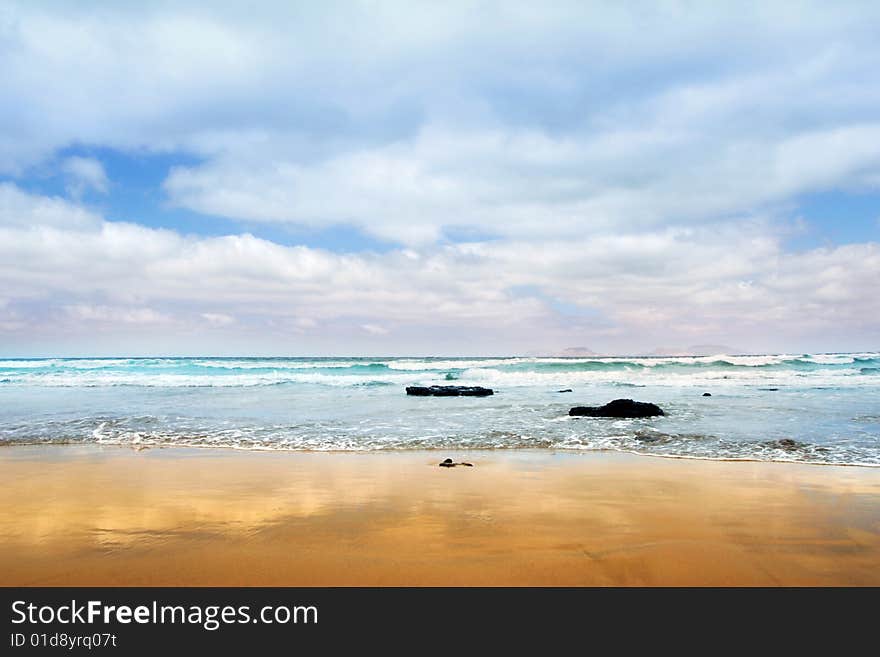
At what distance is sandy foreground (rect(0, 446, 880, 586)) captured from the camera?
3596 millimetres

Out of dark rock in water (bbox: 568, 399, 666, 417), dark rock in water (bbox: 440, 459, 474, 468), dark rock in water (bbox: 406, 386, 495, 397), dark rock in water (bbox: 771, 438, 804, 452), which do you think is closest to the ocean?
dark rock in water (bbox: 771, 438, 804, 452)

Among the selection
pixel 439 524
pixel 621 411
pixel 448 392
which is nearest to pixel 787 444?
pixel 621 411

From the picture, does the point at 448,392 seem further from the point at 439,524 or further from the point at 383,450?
the point at 439,524

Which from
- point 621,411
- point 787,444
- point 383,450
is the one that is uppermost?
point 621,411

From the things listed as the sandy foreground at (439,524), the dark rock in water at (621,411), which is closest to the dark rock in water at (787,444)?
the sandy foreground at (439,524)

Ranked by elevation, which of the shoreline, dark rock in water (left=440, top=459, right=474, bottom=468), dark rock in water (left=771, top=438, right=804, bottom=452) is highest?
dark rock in water (left=771, top=438, right=804, bottom=452)

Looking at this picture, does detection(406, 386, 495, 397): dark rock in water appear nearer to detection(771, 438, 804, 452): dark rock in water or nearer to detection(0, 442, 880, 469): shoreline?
detection(0, 442, 880, 469): shoreline

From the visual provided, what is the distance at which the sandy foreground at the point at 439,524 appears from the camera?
3.60 m

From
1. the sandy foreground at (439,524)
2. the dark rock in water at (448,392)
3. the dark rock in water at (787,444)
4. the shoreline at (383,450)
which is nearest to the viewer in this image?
the sandy foreground at (439,524)

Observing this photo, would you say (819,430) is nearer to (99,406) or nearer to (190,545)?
(190,545)

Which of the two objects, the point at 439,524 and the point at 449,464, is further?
the point at 449,464

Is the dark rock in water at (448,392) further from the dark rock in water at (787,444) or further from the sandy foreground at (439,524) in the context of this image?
the sandy foreground at (439,524)

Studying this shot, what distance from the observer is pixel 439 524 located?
4.61 meters
